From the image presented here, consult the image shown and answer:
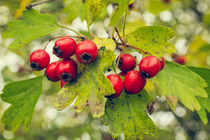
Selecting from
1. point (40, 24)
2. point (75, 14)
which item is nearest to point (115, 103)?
point (40, 24)

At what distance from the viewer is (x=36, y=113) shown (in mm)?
5512

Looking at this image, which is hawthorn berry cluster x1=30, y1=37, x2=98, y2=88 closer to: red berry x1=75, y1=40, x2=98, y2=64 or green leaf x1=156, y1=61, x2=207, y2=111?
red berry x1=75, y1=40, x2=98, y2=64

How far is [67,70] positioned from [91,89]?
182 millimetres

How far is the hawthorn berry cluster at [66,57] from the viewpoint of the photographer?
1212 mm

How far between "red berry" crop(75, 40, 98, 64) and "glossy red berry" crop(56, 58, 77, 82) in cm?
9

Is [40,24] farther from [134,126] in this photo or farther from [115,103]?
[134,126]

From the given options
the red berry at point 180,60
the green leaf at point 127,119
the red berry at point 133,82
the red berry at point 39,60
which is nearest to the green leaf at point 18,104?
the red berry at point 39,60

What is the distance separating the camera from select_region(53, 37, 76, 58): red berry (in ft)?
4.17

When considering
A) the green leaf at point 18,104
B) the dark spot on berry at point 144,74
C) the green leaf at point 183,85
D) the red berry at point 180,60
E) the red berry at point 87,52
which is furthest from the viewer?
the red berry at point 180,60

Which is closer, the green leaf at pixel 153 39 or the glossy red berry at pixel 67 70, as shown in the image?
the glossy red berry at pixel 67 70

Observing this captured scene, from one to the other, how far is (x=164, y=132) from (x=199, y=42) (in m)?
2.58

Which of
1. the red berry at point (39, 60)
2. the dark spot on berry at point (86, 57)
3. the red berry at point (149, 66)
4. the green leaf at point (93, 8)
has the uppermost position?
the green leaf at point (93, 8)

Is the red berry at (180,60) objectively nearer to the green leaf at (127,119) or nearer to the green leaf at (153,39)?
the green leaf at (153,39)

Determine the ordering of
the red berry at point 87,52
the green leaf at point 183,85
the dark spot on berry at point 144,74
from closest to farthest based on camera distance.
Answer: the red berry at point 87,52 < the dark spot on berry at point 144,74 < the green leaf at point 183,85
